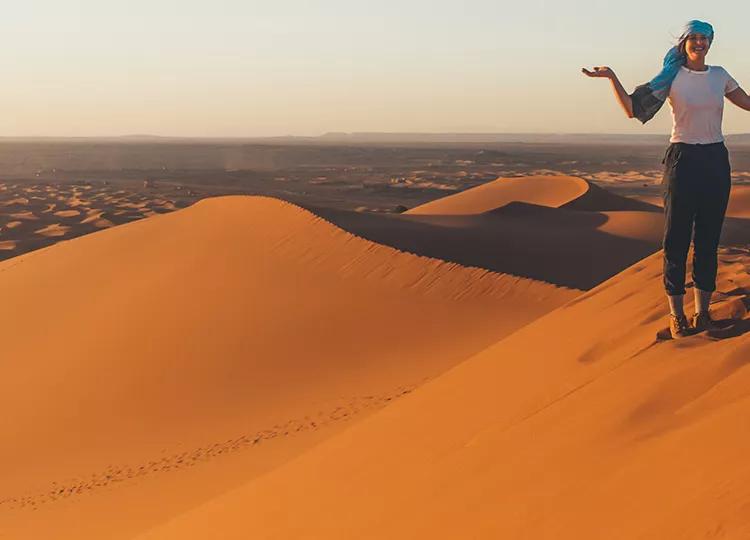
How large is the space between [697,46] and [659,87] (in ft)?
0.83

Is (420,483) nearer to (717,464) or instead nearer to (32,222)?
(717,464)

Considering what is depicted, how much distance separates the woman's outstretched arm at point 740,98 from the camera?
3801 mm

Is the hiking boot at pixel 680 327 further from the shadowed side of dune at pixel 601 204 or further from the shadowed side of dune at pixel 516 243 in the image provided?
the shadowed side of dune at pixel 601 204

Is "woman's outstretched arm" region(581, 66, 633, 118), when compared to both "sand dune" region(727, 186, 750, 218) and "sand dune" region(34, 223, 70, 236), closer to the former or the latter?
"sand dune" region(727, 186, 750, 218)

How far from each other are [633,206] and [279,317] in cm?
2238

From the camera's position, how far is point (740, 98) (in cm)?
382

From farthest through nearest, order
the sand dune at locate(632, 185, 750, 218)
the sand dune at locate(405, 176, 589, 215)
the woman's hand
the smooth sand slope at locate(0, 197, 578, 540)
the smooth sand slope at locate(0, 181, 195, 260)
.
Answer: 1. the smooth sand slope at locate(0, 181, 195, 260)
2. the sand dune at locate(405, 176, 589, 215)
3. the sand dune at locate(632, 185, 750, 218)
4. the smooth sand slope at locate(0, 197, 578, 540)
5. the woman's hand

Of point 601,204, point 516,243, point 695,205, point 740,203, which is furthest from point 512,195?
point 695,205

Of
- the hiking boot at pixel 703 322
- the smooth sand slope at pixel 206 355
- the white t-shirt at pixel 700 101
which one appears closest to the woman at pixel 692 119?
the white t-shirt at pixel 700 101

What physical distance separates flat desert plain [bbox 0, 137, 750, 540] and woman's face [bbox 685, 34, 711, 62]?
134cm

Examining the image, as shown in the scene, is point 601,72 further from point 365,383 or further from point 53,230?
point 53,230

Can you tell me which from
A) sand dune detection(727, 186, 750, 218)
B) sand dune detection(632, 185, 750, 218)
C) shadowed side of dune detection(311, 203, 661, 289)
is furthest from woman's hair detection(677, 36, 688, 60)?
sand dune detection(727, 186, 750, 218)

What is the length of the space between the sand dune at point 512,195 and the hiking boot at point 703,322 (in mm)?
24968

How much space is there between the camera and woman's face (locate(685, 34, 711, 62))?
368 centimetres
